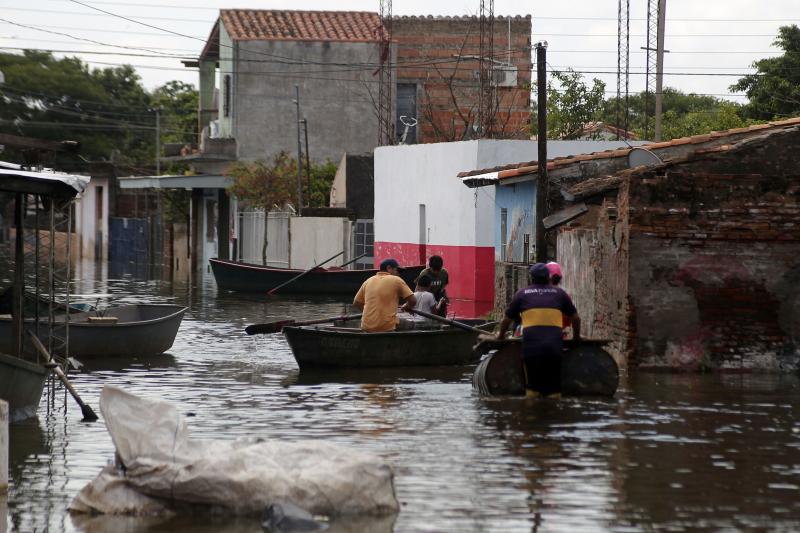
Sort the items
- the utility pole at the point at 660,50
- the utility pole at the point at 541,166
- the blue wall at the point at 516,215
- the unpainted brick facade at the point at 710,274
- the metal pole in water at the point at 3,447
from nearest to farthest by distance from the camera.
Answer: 1. the metal pole in water at the point at 3,447
2. the unpainted brick facade at the point at 710,274
3. the utility pole at the point at 541,166
4. the blue wall at the point at 516,215
5. the utility pole at the point at 660,50

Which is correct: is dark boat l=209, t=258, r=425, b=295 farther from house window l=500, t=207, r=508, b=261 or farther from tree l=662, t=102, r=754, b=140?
tree l=662, t=102, r=754, b=140

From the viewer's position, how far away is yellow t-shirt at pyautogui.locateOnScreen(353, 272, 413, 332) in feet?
65.0

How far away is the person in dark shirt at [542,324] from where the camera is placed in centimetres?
1564

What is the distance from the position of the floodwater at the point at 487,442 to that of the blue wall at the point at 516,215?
980 centimetres

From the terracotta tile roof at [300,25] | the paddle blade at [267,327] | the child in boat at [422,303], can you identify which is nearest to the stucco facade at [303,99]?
the terracotta tile roof at [300,25]

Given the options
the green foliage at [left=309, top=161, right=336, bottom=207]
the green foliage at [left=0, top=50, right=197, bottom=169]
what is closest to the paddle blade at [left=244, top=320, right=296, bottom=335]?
the green foliage at [left=309, top=161, right=336, bottom=207]

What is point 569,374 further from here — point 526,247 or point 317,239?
point 317,239

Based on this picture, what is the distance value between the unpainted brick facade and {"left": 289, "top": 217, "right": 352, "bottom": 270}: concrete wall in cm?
2457

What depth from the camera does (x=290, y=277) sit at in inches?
1543

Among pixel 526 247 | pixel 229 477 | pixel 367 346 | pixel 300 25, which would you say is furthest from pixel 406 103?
pixel 229 477

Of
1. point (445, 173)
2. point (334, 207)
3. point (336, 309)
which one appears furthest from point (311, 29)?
point (336, 309)

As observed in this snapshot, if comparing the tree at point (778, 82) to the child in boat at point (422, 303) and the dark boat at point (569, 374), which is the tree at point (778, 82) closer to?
the child in boat at point (422, 303)

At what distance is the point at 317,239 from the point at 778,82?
16149 mm

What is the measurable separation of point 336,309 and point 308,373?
13.8m
